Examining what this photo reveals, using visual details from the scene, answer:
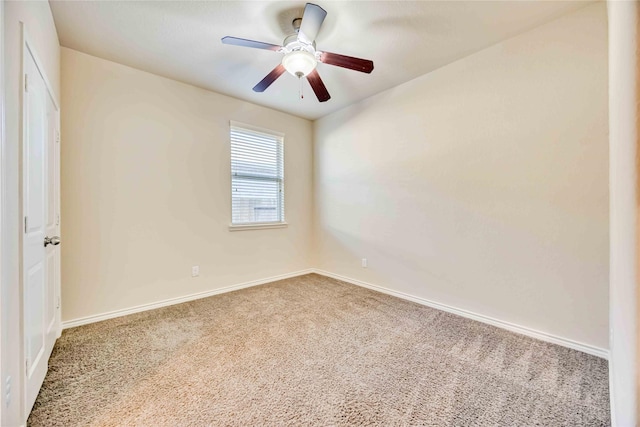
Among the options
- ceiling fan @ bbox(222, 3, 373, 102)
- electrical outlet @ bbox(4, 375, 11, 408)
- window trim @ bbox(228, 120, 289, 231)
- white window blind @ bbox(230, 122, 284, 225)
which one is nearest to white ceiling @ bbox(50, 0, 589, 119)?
ceiling fan @ bbox(222, 3, 373, 102)

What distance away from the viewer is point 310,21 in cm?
184

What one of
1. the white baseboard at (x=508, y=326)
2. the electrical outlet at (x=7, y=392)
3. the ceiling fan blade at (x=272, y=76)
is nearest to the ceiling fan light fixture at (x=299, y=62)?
the ceiling fan blade at (x=272, y=76)

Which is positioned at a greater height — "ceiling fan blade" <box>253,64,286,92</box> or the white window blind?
"ceiling fan blade" <box>253,64,286,92</box>

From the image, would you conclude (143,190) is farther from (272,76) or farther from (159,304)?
(272,76)

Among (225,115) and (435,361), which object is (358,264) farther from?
(225,115)

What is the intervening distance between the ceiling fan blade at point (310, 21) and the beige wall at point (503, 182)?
5.04 feet

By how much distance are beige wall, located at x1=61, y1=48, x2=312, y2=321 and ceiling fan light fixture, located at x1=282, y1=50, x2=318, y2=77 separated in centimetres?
162

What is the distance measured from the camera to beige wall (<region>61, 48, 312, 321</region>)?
97.0 inches

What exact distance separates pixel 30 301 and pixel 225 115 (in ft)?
8.67

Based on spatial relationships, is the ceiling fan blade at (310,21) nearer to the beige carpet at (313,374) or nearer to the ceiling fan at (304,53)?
the ceiling fan at (304,53)

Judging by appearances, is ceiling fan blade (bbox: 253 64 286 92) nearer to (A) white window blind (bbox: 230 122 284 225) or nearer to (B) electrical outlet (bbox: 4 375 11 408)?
(A) white window blind (bbox: 230 122 284 225)

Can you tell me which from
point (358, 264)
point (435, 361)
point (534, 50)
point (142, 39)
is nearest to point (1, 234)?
point (142, 39)

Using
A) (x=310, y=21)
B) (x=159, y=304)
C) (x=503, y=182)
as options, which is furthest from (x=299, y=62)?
(x=159, y=304)

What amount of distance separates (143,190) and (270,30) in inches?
79.6
